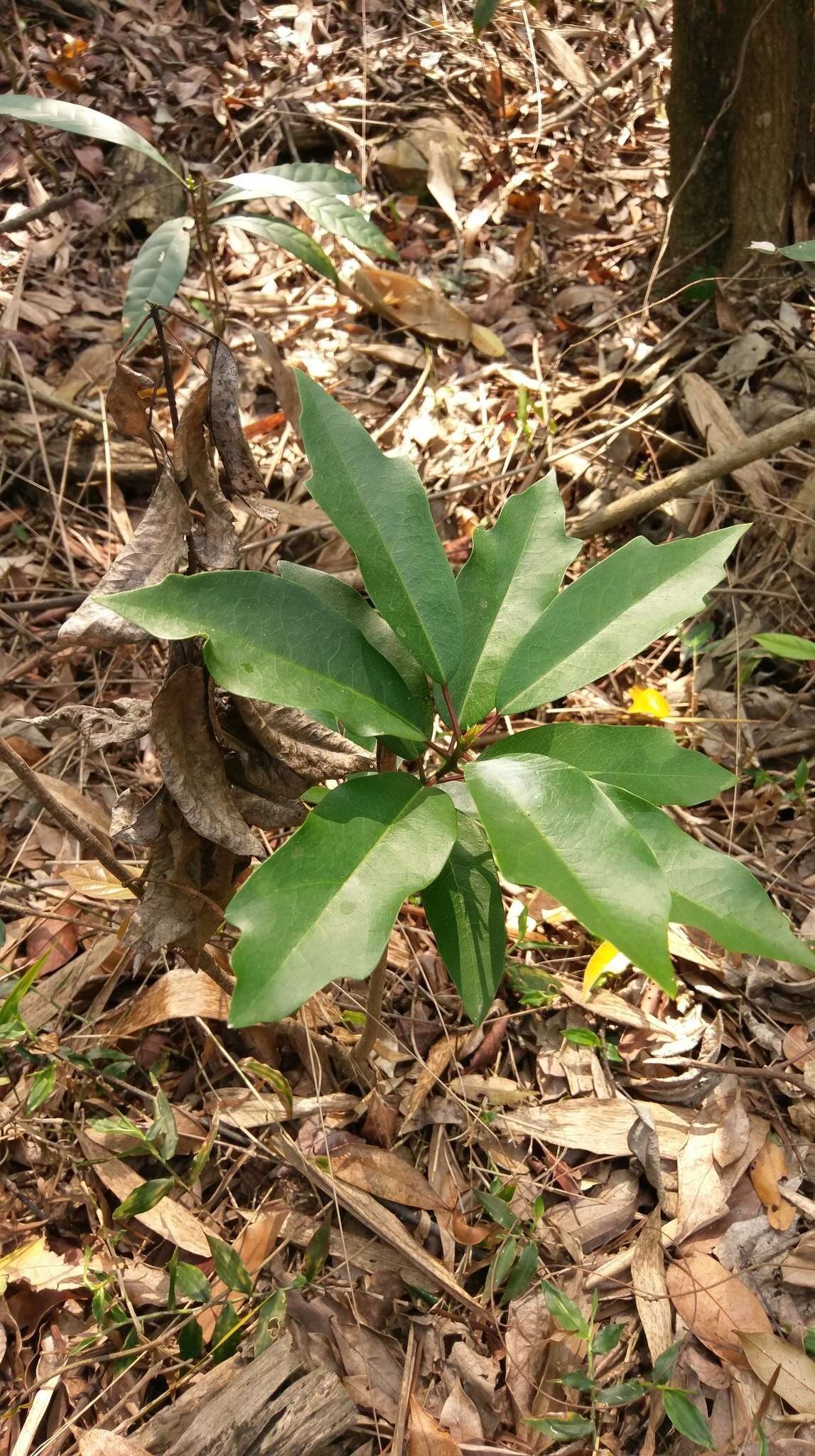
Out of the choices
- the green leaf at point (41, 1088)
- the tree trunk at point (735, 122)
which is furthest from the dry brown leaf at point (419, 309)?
the green leaf at point (41, 1088)

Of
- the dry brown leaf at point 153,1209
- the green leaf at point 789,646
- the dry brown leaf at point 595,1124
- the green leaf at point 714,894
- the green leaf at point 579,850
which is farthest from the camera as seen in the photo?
the green leaf at point 789,646

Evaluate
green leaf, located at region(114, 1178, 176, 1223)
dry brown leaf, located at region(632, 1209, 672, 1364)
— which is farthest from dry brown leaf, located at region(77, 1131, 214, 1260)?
dry brown leaf, located at region(632, 1209, 672, 1364)

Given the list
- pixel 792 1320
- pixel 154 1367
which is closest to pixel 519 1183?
pixel 792 1320

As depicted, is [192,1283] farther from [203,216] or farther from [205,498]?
[203,216]

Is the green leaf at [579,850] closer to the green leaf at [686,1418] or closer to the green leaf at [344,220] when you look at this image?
the green leaf at [686,1418]

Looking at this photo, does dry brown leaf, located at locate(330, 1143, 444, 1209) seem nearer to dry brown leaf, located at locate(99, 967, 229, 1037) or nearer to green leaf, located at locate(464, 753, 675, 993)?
dry brown leaf, located at locate(99, 967, 229, 1037)

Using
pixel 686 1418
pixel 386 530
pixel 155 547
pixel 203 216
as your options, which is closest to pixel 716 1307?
pixel 686 1418
